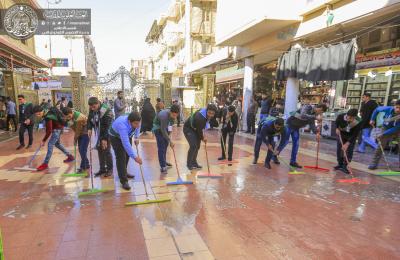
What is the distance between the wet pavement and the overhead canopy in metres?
3.17

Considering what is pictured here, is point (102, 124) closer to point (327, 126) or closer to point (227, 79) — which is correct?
point (327, 126)

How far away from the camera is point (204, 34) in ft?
76.7

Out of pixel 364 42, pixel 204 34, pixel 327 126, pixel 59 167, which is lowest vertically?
pixel 59 167

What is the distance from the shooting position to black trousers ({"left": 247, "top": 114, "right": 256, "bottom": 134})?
1164 centimetres

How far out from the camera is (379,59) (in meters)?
9.06

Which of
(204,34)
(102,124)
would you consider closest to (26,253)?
(102,124)

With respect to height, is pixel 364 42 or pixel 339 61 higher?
pixel 364 42

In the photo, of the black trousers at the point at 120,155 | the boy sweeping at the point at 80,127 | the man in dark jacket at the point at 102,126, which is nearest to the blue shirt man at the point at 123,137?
the black trousers at the point at 120,155

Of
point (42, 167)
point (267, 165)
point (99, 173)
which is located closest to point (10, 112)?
point (42, 167)

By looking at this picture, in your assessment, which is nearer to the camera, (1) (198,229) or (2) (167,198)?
(1) (198,229)

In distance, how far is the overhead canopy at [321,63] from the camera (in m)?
7.40

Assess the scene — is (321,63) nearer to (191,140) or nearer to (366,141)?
(366,141)

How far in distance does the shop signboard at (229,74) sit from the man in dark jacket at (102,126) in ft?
33.4

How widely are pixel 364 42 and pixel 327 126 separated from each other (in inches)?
128
